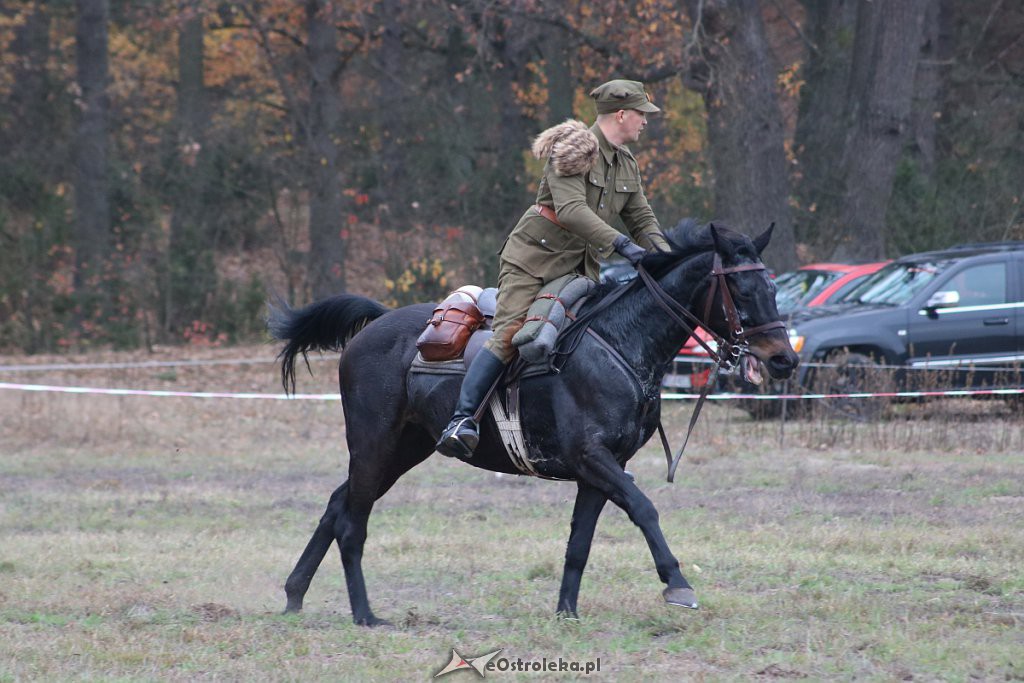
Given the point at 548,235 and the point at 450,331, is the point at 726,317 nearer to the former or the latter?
the point at 548,235

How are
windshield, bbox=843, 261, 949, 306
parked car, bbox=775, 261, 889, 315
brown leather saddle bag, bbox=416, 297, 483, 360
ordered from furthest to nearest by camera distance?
1. parked car, bbox=775, 261, 889, 315
2. windshield, bbox=843, 261, 949, 306
3. brown leather saddle bag, bbox=416, 297, 483, 360

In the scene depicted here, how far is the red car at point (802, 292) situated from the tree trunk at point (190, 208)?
11447 millimetres

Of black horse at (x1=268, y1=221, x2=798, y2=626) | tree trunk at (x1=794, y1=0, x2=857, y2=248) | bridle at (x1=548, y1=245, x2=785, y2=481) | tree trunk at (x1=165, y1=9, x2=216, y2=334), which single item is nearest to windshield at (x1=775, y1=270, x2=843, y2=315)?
tree trunk at (x1=794, y1=0, x2=857, y2=248)

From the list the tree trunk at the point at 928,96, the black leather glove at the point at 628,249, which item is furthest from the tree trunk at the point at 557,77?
the black leather glove at the point at 628,249

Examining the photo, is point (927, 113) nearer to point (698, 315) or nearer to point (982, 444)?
point (982, 444)

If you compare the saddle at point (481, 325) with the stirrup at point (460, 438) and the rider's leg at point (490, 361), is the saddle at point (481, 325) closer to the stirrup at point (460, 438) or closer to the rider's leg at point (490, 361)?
the rider's leg at point (490, 361)

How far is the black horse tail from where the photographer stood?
809 centimetres

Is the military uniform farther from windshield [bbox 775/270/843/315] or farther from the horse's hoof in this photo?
windshield [bbox 775/270/843/315]

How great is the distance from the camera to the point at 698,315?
21.8 feet

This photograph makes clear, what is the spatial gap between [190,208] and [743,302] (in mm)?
20782

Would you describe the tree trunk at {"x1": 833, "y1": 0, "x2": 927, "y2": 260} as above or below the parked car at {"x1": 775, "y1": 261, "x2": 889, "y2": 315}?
above

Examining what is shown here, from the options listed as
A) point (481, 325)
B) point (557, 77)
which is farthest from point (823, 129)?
point (481, 325)

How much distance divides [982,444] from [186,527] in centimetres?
785

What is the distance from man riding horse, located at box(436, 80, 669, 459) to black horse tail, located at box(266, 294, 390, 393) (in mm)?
1431
